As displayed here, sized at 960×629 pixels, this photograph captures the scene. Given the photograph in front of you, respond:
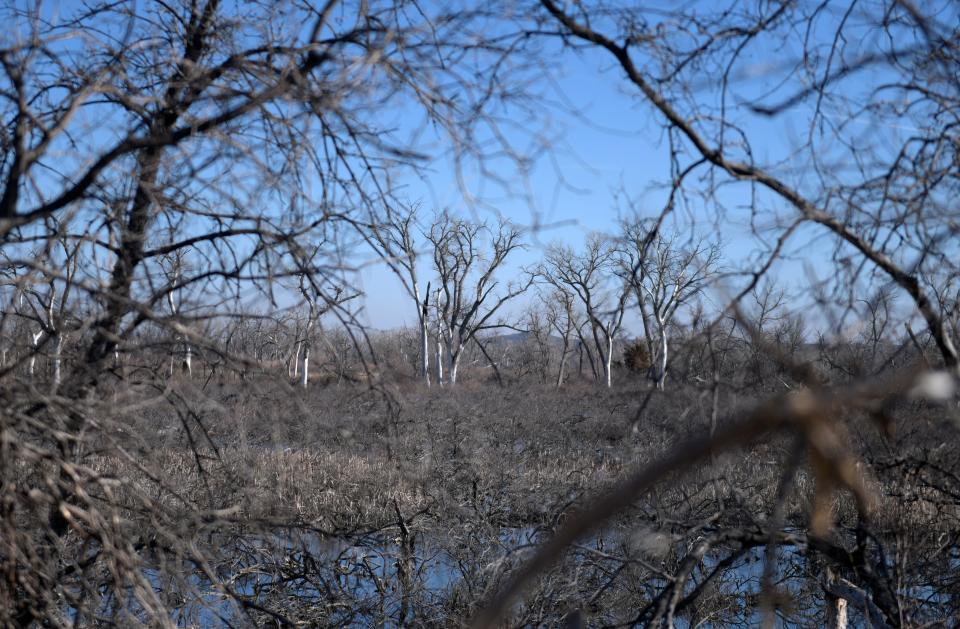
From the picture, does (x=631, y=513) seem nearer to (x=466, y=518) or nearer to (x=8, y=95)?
(x=466, y=518)

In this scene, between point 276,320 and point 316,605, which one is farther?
point 316,605

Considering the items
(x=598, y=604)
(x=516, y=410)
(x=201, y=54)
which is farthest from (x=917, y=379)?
(x=516, y=410)

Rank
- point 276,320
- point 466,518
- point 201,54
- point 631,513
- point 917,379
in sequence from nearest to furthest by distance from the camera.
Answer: point 917,379, point 276,320, point 201,54, point 631,513, point 466,518

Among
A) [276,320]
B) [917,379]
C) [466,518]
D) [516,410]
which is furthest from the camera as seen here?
[516,410]

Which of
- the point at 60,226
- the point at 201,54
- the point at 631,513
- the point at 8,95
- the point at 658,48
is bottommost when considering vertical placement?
the point at 631,513

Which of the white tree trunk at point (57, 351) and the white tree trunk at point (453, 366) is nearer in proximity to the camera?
the white tree trunk at point (57, 351)

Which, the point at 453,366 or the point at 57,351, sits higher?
the point at 453,366

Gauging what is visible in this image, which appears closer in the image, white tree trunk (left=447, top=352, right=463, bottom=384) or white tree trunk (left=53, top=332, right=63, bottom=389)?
white tree trunk (left=53, top=332, right=63, bottom=389)

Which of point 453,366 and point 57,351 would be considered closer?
point 57,351

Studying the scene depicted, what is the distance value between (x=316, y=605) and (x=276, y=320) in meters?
3.63

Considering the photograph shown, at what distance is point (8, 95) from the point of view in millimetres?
2805

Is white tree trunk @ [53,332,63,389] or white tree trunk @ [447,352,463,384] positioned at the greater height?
white tree trunk @ [447,352,463,384]

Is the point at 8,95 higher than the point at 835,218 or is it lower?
higher

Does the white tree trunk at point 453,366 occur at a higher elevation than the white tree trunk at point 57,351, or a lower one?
higher
